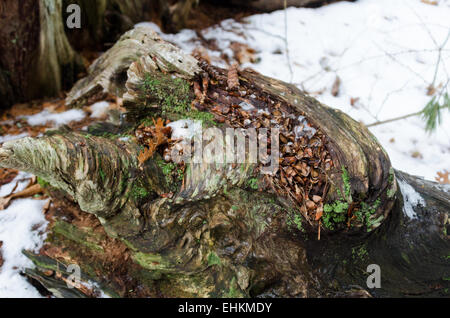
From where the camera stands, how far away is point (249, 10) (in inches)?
218

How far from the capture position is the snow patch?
2.54 m

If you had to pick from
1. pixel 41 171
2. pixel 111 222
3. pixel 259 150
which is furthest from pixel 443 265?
pixel 41 171

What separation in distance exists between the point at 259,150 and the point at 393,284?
152cm

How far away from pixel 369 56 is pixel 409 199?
2.98 meters

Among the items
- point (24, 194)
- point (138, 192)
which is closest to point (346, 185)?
point (138, 192)

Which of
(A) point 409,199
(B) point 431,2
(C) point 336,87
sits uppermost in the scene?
(B) point 431,2

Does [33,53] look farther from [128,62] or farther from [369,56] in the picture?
Answer: [369,56]

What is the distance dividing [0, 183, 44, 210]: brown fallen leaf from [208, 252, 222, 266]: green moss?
1993 mm

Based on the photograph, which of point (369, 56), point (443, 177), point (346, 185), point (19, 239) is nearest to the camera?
point (346, 185)

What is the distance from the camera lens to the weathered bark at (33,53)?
3428 mm

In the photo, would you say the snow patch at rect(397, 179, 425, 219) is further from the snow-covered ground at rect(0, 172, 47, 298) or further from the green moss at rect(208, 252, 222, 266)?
the snow-covered ground at rect(0, 172, 47, 298)

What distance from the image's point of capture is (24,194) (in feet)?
10.8

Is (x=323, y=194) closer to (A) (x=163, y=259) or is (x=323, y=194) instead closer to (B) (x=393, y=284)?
(B) (x=393, y=284)

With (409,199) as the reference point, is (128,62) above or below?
above
